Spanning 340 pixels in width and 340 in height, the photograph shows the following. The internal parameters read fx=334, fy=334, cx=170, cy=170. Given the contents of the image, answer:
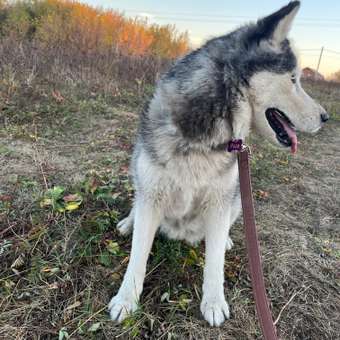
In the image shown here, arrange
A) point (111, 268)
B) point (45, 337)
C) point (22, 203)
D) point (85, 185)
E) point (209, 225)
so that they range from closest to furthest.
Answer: point (45, 337), point (209, 225), point (111, 268), point (22, 203), point (85, 185)

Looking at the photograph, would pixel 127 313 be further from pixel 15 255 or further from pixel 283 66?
pixel 283 66

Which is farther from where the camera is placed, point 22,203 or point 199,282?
point 22,203

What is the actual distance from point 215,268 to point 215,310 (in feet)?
0.83

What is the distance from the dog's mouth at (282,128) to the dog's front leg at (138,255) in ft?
2.87

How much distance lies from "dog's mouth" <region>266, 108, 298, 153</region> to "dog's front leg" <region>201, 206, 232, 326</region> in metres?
0.54

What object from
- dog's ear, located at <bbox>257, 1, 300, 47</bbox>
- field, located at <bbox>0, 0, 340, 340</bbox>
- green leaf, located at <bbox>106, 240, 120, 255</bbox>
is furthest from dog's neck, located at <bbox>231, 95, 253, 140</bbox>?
green leaf, located at <bbox>106, 240, 120, 255</bbox>

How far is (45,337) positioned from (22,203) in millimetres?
1187

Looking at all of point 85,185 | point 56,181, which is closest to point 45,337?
point 85,185

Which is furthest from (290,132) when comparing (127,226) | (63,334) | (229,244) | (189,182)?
(63,334)

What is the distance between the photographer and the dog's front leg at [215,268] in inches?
82.0

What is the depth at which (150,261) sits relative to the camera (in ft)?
7.93

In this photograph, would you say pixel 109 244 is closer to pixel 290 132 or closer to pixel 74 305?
pixel 74 305

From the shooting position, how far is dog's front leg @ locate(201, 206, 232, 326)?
2082mm

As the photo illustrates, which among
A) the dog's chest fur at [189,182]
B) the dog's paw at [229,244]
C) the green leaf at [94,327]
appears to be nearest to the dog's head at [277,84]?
the dog's chest fur at [189,182]
